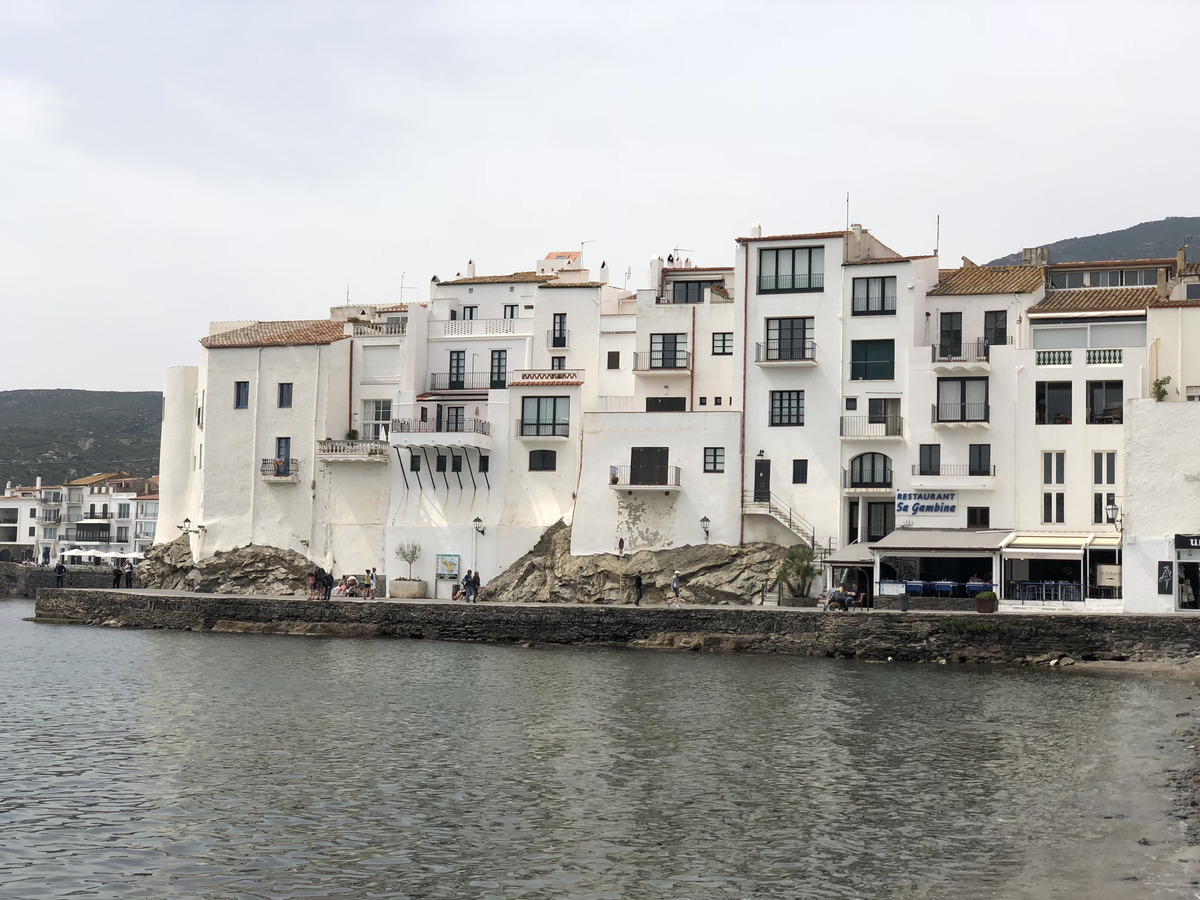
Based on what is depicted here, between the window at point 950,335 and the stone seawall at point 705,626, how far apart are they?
44.8ft

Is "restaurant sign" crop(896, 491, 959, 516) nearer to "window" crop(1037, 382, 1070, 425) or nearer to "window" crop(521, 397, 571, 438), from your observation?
"window" crop(1037, 382, 1070, 425)

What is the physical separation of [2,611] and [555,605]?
1815 inches

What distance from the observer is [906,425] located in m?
57.2

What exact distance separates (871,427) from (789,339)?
507cm

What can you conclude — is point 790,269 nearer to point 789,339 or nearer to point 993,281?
point 789,339

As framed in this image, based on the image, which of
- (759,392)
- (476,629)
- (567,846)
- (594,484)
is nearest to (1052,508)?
(759,392)

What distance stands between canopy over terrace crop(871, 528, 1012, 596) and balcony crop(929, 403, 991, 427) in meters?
4.12

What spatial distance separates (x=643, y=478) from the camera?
196ft

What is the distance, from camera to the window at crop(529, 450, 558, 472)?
62812mm

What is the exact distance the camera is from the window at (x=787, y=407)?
59219 millimetres

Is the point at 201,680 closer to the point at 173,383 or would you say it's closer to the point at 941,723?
the point at 941,723

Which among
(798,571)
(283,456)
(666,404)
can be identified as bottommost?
(798,571)

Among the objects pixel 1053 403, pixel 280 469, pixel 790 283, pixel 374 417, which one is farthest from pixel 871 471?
pixel 280 469

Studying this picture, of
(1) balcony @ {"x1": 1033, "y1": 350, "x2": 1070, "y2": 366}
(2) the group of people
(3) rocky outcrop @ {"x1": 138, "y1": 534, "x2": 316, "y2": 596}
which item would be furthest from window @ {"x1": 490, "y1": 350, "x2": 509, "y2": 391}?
(1) balcony @ {"x1": 1033, "y1": 350, "x2": 1070, "y2": 366}
